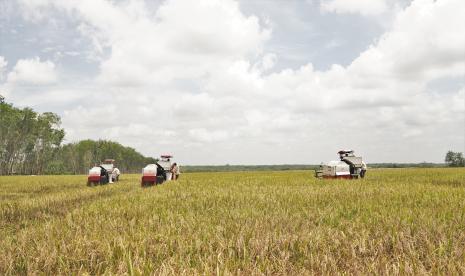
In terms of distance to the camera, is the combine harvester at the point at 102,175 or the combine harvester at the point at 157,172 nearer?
the combine harvester at the point at 157,172

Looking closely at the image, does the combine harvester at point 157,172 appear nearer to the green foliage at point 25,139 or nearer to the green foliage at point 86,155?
the green foliage at point 25,139

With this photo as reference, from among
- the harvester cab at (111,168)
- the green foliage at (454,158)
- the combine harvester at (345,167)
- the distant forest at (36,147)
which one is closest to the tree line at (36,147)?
the distant forest at (36,147)

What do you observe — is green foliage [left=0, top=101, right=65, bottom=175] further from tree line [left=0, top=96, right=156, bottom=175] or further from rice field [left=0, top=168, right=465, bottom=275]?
rice field [left=0, top=168, right=465, bottom=275]

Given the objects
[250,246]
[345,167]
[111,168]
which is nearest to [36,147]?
[111,168]

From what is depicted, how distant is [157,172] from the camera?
82.6 feet

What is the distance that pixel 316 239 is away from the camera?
5.05 metres

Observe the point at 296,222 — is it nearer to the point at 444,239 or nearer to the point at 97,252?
the point at 444,239

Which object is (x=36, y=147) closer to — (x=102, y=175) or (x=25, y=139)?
(x=25, y=139)

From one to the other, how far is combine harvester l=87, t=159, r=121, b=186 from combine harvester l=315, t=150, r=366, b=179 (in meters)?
15.5

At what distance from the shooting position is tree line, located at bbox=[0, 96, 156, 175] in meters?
80.9

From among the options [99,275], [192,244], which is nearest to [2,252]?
[99,275]

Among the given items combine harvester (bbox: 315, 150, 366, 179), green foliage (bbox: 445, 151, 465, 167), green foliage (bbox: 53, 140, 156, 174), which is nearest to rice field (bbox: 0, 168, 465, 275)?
combine harvester (bbox: 315, 150, 366, 179)

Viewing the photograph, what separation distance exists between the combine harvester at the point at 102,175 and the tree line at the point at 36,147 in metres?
61.6

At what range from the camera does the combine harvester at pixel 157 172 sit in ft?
73.9
